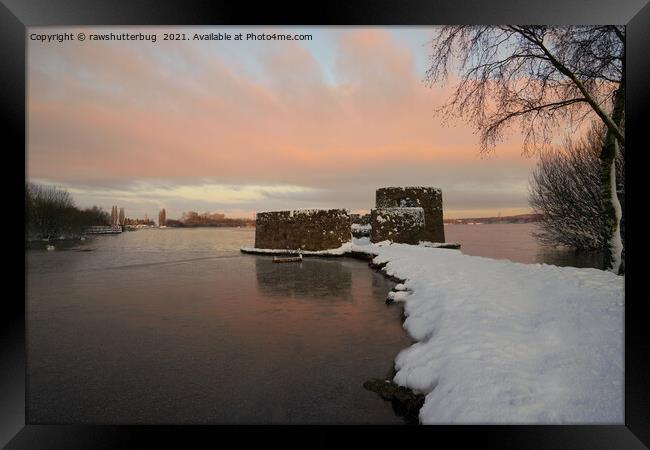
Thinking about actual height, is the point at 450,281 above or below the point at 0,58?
below

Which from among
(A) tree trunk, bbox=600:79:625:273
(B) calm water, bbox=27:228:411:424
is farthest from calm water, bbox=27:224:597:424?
(A) tree trunk, bbox=600:79:625:273

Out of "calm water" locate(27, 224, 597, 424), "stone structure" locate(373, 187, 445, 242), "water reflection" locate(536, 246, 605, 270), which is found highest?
"stone structure" locate(373, 187, 445, 242)

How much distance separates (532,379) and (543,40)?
5.03 metres

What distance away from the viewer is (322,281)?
9656 millimetres

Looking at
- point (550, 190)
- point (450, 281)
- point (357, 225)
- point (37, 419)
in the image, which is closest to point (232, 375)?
point (37, 419)

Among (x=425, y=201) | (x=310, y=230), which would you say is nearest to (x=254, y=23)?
(x=310, y=230)

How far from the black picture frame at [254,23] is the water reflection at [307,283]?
15.1 feet

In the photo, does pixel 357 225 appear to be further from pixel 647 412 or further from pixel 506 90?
pixel 647 412

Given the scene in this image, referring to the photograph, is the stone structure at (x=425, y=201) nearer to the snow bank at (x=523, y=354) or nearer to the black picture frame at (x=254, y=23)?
the snow bank at (x=523, y=354)

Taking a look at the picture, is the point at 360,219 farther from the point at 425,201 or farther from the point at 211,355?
the point at 211,355

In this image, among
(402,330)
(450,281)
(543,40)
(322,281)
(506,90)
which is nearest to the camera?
(402,330)

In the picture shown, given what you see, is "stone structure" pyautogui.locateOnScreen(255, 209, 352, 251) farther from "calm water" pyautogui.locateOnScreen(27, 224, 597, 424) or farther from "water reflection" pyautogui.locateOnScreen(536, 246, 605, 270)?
"calm water" pyautogui.locateOnScreen(27, 224, 597, 424)

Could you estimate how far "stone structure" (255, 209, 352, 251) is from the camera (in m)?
19.3

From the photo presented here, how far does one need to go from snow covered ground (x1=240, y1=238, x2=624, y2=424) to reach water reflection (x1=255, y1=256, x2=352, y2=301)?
278cm
